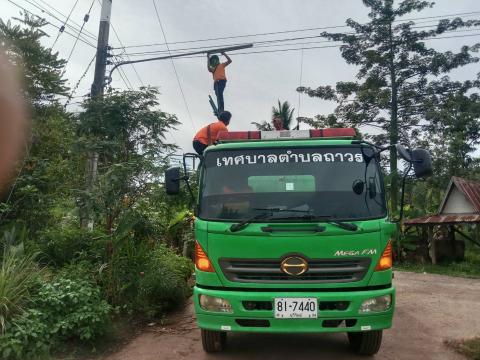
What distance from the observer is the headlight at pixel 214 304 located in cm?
436

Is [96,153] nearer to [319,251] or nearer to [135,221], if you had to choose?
[135,221]

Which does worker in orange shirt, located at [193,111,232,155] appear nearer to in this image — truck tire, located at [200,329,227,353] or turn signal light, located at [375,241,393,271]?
truck tire, located at [200,329,227,353]

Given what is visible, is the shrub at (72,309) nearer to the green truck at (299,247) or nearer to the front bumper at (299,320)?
the green truck at (299,247)

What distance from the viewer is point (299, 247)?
4352 mm

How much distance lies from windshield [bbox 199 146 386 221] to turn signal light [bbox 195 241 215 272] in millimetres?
328

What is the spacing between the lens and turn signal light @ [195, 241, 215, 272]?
4.48 m

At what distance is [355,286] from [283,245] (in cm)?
76

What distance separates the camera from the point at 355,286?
14.3 ft

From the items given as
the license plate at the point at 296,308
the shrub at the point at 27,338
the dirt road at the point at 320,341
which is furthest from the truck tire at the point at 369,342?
the shrub at the point at 27,338

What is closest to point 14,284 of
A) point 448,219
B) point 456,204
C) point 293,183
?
point 293,183

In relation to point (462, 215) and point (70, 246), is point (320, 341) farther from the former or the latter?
point (462, 215)

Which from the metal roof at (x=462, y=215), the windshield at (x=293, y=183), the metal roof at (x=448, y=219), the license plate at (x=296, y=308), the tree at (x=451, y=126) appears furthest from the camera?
the tree at (x=451, y=126)

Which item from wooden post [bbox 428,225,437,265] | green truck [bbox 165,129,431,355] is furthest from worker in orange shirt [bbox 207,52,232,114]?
wooden post [bbox 428,225,437,265]

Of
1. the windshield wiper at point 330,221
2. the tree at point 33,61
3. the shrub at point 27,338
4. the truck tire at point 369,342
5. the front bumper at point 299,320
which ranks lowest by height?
the truck tire at point 369,342
